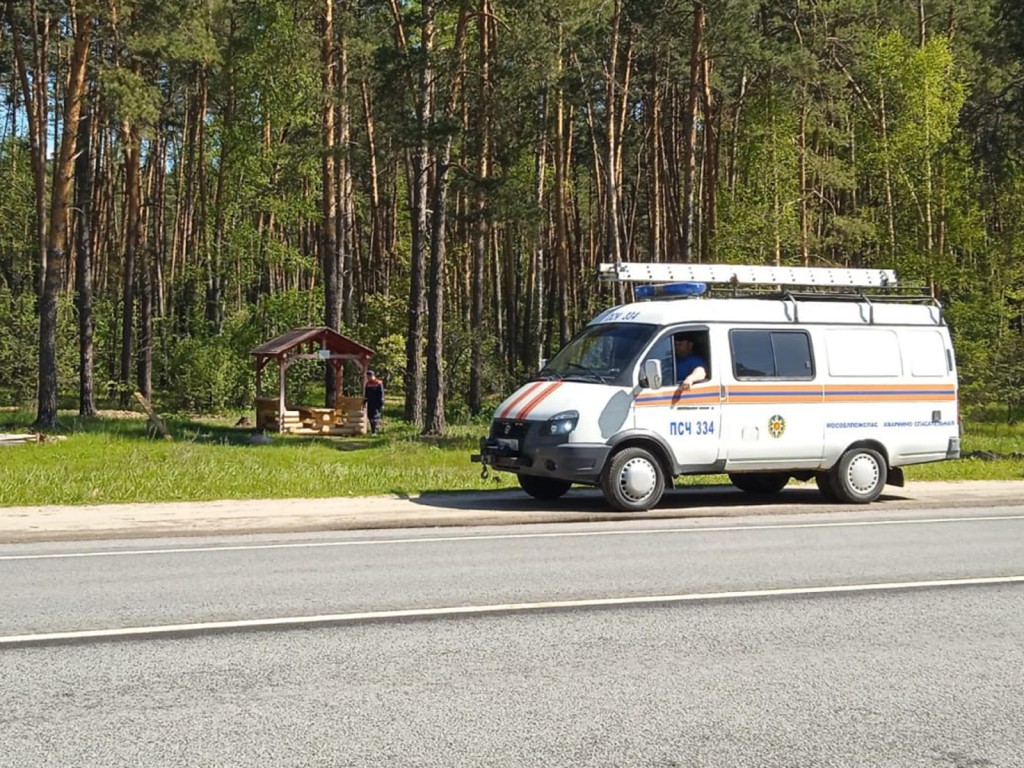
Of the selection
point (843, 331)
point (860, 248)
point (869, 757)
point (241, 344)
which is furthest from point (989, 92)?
point (869, 757)

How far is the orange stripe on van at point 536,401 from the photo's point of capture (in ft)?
46.4

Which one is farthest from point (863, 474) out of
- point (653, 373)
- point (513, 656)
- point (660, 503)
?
point (513, 656)

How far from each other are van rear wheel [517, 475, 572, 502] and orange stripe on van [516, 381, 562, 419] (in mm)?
1153

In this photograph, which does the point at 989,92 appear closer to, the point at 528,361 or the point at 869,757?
the point at 528,361

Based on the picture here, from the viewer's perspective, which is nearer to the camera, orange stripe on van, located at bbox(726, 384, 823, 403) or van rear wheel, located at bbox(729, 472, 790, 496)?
orange stripe on van, located at bbox(726, 384, 823, 403)

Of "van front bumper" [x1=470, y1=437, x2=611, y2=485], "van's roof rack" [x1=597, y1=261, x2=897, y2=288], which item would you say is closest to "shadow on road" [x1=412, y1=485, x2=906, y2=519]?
"van front bumper" [x1=470, y1=437, x2=611, y2=485]

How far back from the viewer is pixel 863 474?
15492mm

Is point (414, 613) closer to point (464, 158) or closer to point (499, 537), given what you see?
point (499, 537)

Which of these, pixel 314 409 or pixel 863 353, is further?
pixel 314 409

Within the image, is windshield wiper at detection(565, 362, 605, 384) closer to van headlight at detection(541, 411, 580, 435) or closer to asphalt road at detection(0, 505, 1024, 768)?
van headlight at detection(541, 411, 580, 435)

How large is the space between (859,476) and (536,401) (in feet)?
15.8

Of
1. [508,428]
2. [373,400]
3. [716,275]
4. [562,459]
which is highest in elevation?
[716,275]

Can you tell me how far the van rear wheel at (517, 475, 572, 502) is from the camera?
15.1 metres

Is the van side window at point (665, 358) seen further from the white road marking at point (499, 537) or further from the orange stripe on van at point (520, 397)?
the white road marking at point (499, 537)
